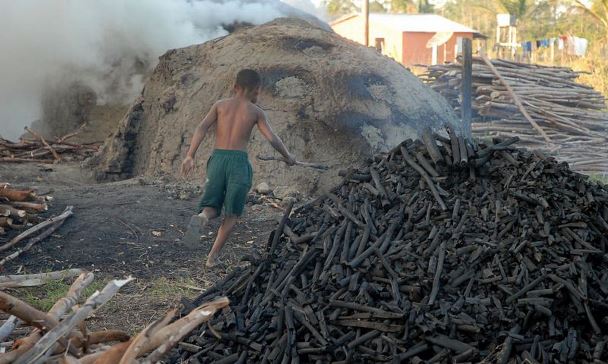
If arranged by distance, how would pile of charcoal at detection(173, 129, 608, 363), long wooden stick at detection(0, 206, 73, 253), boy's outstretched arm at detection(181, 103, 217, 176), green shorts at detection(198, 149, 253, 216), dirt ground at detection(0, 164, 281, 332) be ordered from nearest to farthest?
1. pile of charcoal at detection(173, 129, 608, 363)
2. dirt ground at detection(0, 164, 281, 332)
3. boy's outstretched arm at detection(181, 103, 217, 176)
4. green shorts at detection(198, 149, 253, 216)
5. long wooden stick at detection(0, 206, 73, 253)

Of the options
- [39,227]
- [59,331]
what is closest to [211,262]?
[39,227]

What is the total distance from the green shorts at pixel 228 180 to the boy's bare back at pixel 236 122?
71mm

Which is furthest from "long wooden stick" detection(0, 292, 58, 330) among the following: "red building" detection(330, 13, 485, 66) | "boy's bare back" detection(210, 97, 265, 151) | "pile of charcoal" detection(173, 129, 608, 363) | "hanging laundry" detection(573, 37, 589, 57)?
"red building" detection(330, 13, 485, 66)

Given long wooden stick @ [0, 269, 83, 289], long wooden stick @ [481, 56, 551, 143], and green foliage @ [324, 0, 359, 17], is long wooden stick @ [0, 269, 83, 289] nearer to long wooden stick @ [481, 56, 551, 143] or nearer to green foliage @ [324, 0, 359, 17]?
long wooden stick @ [481, 56, 551, 143]

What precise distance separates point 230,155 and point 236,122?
296mm

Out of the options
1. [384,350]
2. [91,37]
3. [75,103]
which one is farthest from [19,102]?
[384,350]

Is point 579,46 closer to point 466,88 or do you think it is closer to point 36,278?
point 466,88

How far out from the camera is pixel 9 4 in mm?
14617

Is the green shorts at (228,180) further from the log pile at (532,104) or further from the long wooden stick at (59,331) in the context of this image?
the log pile at (532,104)

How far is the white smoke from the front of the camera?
14.6 metres

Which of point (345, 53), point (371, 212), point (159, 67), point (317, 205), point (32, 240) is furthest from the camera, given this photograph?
point (159, 67)

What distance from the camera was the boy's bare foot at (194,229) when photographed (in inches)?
278

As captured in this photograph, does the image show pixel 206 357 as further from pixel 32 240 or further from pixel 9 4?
pixel 9 4

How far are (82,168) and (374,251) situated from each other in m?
8.24
